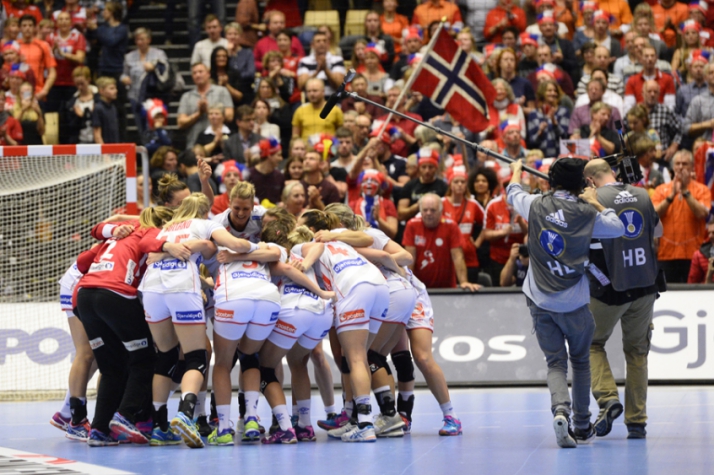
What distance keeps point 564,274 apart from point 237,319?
2354 mm

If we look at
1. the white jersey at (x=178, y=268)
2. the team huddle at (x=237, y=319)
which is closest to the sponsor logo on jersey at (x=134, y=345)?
the team huddle at (x=237, y=319)

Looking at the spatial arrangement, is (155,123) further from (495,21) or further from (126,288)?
(126,288)

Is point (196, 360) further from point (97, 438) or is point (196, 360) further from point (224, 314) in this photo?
point (97, 438)

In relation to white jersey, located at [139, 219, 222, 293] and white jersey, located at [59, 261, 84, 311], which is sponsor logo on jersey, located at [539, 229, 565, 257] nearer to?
white jersey, located at [139, 219, 222, 293]

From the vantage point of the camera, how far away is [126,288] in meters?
7.65

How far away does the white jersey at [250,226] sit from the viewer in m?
8.16

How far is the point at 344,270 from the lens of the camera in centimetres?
784

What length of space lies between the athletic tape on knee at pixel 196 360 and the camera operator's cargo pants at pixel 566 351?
239cm

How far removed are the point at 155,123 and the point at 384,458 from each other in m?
8.28

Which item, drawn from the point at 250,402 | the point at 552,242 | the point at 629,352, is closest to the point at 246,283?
the point at 250,402

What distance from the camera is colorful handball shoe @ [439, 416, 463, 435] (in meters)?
7.88

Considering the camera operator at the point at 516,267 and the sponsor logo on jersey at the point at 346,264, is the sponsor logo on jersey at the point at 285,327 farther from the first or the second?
the camera operator at the point at 516,267

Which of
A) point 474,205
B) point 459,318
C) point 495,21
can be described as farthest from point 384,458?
point 495,21

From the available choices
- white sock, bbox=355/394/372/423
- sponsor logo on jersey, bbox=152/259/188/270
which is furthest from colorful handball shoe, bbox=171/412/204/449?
white sock, bbox=355/394/372/423
